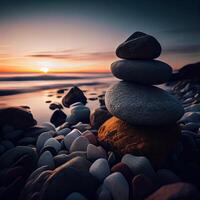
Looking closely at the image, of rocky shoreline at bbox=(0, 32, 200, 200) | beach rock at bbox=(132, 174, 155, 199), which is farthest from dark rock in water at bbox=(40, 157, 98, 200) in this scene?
beach rock at bbox=(132, 174, 155, 199)

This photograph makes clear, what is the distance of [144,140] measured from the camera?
4.19m

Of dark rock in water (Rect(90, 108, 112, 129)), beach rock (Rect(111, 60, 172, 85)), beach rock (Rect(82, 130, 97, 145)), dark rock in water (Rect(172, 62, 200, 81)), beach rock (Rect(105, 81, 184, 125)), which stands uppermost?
beach rock (Rect(111, 60, 172, 85))

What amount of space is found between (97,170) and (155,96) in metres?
1.56

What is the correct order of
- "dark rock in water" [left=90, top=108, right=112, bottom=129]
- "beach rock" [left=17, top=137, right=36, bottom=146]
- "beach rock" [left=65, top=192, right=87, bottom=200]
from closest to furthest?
"beach rock" [left=65, top=192, right=87, bottom=200], "beach rock" [left=17, top=137, right=36, bottom=146], "dark rock in water" [left=90, top=108, right=112, bottom=129]

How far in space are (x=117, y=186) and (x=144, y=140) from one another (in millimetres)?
1007

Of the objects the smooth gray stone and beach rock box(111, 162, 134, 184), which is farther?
the smooth gray stone

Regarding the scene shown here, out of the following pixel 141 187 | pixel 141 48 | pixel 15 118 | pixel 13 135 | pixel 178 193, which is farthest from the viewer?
pixel 15 118

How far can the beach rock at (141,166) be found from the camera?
370 cm

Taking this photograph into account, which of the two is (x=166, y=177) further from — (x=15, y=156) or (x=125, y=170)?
(x=15, y=156)

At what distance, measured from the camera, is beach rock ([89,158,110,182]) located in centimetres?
372

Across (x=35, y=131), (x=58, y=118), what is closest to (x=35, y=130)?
(x=35, y=131)

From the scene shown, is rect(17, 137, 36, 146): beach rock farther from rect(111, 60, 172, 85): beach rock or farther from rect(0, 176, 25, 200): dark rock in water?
rect(111, 60, 172, 85): beach rock

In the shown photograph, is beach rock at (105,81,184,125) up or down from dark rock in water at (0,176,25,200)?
up

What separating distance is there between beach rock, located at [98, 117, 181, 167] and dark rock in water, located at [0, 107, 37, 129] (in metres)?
2.09
